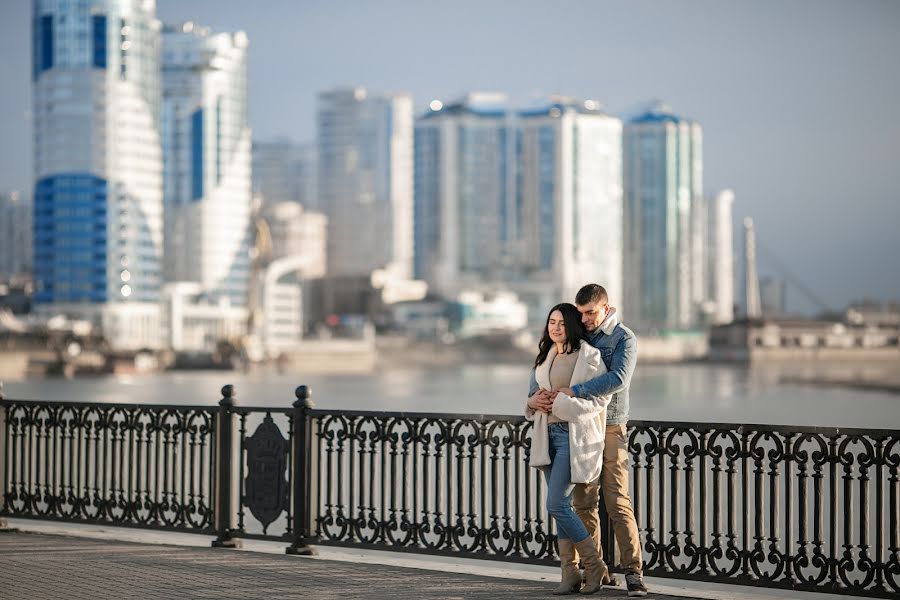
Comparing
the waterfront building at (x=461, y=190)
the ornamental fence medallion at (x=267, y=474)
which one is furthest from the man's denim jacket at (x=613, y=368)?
the waterfront building at (x=461, y=190)

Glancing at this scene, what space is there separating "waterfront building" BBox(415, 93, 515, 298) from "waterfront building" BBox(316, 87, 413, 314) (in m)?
5.91

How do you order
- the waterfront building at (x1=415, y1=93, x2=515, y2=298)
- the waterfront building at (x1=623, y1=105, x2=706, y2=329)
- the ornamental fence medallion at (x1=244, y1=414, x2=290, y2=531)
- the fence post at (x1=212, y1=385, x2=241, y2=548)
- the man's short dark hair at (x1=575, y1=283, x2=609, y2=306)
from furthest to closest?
1. the waterfront building at (x1=623, y1=105, x2=706, y2=329)
2. the waterfront building at (x1=415, y1=93, x2=515, y2=298)
3. the fence post at (x1=212, y1=385, x2=241, y2=548)
4. the ornamental fence medallion at (x1=244, y1=414, x2=290, y2=531)
5. the man's short dark hair at (x1=575, y1=283, x2=609, y2=306)

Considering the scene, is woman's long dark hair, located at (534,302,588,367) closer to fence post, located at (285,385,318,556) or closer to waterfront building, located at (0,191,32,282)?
fence post, located at (285,385,318,556)

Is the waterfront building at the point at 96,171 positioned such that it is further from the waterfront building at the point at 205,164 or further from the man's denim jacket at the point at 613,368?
the man's denim jacket at the point at 613,368

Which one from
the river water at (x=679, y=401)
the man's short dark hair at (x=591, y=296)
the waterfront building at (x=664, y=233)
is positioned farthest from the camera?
the waterfront building at (x=664, y=233)

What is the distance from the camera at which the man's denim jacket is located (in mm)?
6840

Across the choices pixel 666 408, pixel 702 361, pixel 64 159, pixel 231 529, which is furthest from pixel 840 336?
pixel 231 529

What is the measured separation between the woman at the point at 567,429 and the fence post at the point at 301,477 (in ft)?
6.97

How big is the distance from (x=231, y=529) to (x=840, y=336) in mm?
150484

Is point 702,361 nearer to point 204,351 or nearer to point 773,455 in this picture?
point 204,351

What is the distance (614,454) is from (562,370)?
571 millimetres

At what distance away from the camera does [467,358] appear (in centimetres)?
15750

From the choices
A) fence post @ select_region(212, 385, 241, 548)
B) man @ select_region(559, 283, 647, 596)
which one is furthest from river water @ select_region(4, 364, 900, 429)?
man @ select_region(559, 283, 647, 596)

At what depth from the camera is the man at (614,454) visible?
7.01 metres
